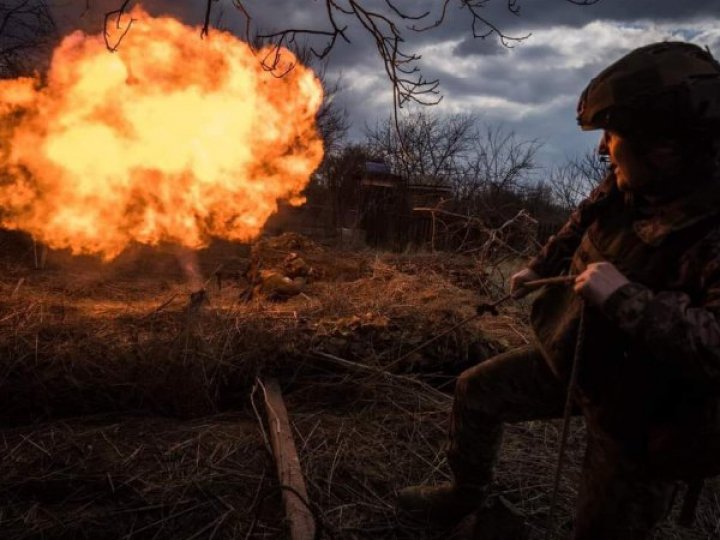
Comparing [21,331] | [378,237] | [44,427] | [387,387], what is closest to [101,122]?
[21,331]

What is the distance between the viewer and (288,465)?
343cm

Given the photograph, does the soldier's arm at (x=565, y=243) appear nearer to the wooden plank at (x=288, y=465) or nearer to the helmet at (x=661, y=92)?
the helmet at (x=661, y=92)

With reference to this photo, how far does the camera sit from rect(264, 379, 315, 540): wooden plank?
9.41ft

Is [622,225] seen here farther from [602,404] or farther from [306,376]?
[306,376]

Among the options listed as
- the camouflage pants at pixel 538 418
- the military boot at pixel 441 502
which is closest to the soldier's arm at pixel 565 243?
the camouflage pants at pixel 538 418

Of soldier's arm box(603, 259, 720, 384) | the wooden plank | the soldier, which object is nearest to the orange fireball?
the wooden plank

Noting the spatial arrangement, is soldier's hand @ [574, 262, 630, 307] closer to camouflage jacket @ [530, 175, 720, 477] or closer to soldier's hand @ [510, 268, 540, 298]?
camouflage jacket @ [530, 175, 720, 477]

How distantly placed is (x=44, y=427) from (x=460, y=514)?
3331mm

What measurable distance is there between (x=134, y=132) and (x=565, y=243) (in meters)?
8.17

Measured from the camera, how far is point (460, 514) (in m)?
3.02

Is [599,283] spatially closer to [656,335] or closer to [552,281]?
[656,335]

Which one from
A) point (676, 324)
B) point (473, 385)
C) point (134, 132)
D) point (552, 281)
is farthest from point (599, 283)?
point (134, 132)

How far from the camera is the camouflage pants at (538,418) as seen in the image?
211cm

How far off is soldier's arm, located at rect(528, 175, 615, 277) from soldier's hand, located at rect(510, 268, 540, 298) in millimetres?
39
